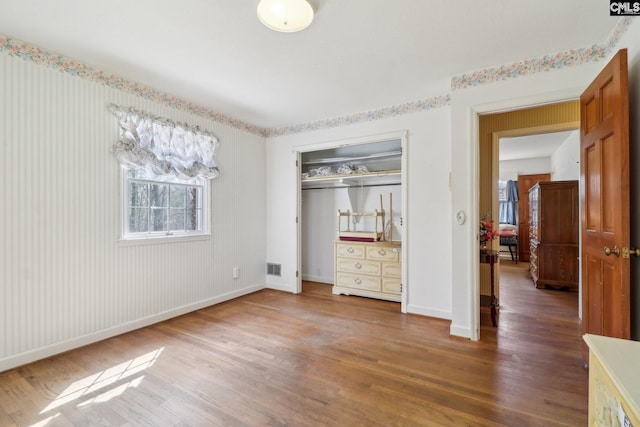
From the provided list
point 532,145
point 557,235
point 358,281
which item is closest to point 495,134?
point 557,235

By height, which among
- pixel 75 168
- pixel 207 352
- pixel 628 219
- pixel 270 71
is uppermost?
pixel 270 71

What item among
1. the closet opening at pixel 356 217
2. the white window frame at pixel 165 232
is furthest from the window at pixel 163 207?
the closet opening at pixel 356 217

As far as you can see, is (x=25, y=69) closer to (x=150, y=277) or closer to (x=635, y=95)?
(x=150, y=277)

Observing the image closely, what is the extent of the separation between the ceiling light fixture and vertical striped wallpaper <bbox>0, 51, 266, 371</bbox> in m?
1.88

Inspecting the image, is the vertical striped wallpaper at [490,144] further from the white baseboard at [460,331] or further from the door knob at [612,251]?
the door knob at [612,251]

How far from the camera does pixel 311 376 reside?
2.06 metres

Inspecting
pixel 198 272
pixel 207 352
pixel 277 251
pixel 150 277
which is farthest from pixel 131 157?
pixel 277 251

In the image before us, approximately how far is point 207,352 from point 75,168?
1.94 metres

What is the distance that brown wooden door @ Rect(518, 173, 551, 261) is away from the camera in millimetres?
7082

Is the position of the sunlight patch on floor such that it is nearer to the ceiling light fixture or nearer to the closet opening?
the closet opening

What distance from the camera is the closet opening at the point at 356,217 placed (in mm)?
3789

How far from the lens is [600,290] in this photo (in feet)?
6.31

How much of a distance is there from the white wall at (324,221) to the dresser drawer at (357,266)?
0.69 m

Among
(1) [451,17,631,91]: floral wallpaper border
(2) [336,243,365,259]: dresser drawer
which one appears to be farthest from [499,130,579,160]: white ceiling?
(2) [336,243,365,259]: dresser drawer
